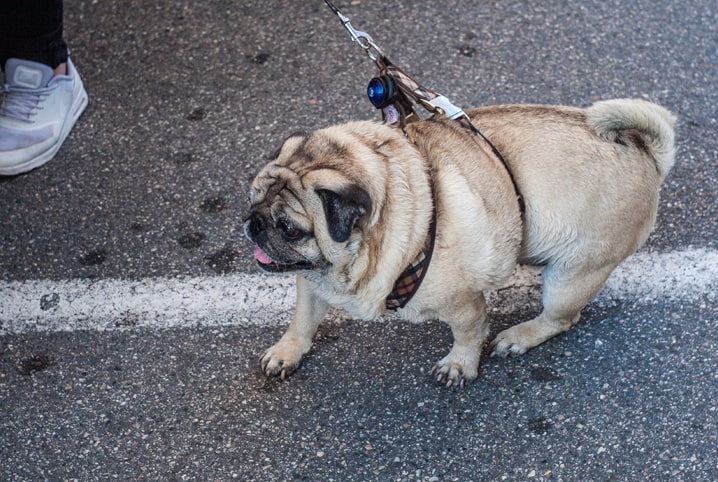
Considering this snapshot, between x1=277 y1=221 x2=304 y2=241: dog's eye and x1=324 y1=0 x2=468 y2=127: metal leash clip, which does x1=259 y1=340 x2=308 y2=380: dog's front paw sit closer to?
x1=277 y1=221 x2=304 y2=241: dog's eye

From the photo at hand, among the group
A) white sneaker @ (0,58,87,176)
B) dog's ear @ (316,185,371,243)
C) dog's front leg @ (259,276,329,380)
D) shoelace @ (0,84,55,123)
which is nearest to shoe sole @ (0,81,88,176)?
white sneaker @ (0,58,87,176)

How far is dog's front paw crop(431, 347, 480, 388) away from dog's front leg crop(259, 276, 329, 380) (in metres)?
0.44

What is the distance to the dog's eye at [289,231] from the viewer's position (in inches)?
84.9

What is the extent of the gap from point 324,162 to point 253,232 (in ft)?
0.91

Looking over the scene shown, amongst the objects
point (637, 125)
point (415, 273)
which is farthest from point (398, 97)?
point (637, 125)

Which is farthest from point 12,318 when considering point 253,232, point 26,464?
point 253,232

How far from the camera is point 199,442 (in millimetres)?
2504

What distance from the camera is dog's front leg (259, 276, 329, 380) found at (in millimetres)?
2645

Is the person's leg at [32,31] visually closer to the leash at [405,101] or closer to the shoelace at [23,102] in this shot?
the shoelace at [23,102]

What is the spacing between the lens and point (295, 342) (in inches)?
106

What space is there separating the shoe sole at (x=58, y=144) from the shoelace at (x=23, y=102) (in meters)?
0.14

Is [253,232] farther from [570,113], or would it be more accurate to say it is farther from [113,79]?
[113,79]

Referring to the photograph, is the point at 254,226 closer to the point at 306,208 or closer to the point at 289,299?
the point at 306,208

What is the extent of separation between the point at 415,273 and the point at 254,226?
0.47 meters
